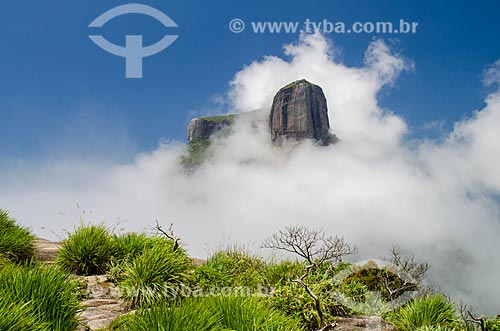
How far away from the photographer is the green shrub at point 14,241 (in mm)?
10688

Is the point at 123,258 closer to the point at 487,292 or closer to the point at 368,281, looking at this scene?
the point at 368,281

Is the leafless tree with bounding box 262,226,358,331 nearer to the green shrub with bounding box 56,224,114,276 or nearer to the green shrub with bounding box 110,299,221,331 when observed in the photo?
the green shrub with bounding box 56,224,114,276

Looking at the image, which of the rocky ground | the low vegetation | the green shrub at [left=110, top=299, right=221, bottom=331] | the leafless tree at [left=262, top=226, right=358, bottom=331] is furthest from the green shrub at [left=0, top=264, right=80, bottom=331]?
the leafless tree at [left=262, top=226, right=358, bottom=331]

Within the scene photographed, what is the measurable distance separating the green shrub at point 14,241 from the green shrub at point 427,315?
28.9ft

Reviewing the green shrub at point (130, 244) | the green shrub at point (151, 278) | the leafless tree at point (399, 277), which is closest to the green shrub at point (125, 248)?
the green shrub at point (130, 244)

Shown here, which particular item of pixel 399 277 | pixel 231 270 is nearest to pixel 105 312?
pixel 231 270

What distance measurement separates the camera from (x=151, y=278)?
350 inches

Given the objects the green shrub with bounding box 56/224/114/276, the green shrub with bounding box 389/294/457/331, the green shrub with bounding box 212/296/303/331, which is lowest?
the green shrub with bounding box 389/294/457/331

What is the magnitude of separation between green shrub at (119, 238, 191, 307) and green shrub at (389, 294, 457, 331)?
501 centimetres

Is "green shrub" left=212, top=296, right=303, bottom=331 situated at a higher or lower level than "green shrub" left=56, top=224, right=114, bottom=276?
lower

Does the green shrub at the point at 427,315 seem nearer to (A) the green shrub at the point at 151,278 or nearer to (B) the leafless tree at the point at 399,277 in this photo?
(B) the leafless tree at the point at 399,277

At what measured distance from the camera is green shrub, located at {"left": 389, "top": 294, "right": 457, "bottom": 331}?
33.4 ft

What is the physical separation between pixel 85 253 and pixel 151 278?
10.1ft

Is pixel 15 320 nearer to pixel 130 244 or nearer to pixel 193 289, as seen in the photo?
pixel 193 289
